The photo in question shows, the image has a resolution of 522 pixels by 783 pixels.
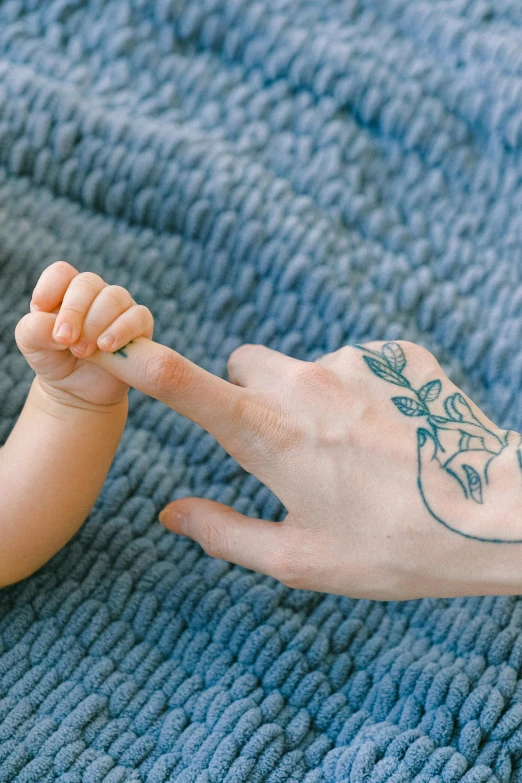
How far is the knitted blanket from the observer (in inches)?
33.6

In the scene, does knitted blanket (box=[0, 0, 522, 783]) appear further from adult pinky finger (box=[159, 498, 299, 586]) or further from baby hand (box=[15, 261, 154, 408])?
baby hand (box=[15, 261, 154, 408])

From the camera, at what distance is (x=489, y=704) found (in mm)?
853

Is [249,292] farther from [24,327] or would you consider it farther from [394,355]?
[24,327]

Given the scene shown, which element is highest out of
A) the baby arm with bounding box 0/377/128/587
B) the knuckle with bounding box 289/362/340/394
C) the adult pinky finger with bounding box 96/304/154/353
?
the adult pinky finger with bounding box 96/304/154/353

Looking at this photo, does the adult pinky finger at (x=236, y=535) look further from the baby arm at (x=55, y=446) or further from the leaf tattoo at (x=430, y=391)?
the leaf tattoo at (x=430, y=391)

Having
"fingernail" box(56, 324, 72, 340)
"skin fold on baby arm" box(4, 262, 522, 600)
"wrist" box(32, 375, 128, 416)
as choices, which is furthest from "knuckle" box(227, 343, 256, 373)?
"fingernail" box(56, 324, 72, 340)

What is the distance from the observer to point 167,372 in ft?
2.52

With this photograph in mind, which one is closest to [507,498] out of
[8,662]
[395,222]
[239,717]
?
[239,717]

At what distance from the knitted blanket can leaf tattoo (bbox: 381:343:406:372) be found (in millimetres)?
136

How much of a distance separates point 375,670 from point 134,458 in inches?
15.3

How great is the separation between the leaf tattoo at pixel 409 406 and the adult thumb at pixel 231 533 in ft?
0.62

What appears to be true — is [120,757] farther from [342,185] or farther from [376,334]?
[342,185]

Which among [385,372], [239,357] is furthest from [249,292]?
[385,372]

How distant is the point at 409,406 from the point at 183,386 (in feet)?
0.90
